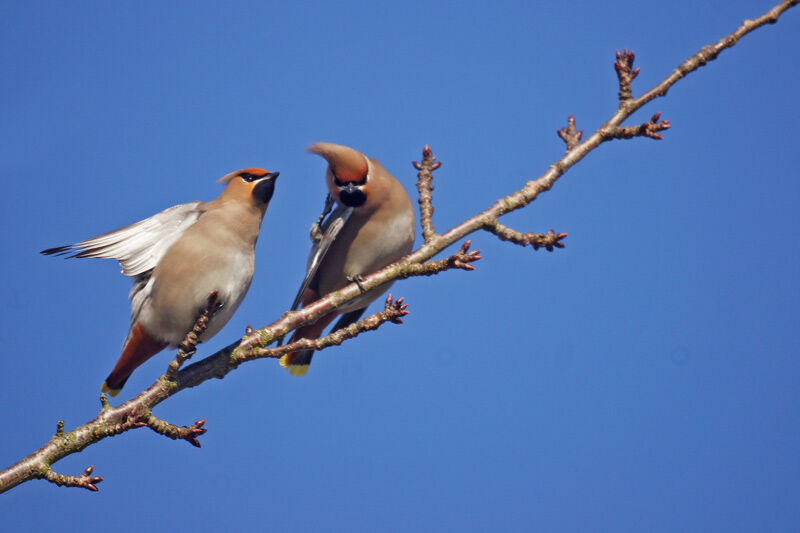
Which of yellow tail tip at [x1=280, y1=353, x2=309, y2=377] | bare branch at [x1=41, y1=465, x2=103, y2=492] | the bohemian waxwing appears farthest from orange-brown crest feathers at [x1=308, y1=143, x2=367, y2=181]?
bare branch at [x1=41, y1=465, x2=103, y2=492]

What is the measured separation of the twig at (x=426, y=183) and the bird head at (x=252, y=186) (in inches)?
36.3

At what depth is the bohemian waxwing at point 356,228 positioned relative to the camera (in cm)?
498

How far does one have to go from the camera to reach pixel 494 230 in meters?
3.71

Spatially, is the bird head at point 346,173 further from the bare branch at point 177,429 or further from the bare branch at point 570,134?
the bare branch at point 177,429

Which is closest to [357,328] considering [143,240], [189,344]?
[189,344]

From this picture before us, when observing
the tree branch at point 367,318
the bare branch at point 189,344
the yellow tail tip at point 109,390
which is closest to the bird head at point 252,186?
the tree branch at point 367,318

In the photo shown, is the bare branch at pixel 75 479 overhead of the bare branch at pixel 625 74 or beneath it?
beneath

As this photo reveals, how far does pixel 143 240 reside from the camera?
14.0 feet

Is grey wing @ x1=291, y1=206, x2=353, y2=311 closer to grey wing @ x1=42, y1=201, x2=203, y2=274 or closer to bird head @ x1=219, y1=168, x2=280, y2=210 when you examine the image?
bird head @ x1=219, y1=168, x2=280, y2=210

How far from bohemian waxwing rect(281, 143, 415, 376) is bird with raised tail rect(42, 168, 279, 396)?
2.17 feet

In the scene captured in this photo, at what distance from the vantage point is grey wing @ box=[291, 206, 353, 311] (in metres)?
4.98

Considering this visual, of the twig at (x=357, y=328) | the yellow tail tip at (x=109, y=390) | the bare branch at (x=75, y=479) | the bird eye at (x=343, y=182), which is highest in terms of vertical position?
the bird eye at (x=343, y=182)

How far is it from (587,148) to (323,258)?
1980 mm

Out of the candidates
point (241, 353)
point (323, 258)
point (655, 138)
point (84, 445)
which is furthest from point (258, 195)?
point (655, 138)
